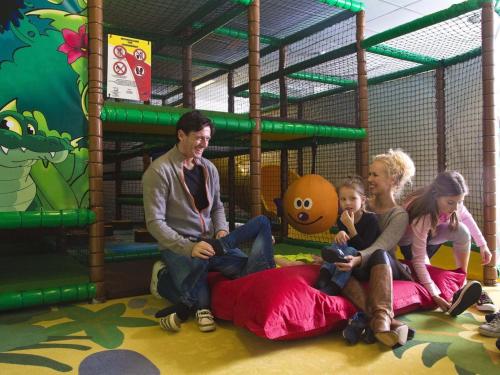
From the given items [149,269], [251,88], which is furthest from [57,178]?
[251,88]

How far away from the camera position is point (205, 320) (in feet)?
5.74

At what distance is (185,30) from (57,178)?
6.49ft

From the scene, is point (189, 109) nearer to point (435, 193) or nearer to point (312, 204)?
point (312, 204)

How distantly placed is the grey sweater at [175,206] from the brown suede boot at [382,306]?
78 cm

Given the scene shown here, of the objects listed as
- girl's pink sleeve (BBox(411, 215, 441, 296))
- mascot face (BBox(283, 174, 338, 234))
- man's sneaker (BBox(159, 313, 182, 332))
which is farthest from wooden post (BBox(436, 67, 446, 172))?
man's sneaker (BBox(159, 313, 182, 332))

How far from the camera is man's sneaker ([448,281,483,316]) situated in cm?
181

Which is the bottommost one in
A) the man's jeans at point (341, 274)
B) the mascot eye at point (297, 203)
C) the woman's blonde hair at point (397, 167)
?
the man's jeans at point (341, 274)

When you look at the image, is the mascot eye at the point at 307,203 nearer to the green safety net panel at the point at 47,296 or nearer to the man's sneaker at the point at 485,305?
the man's sneaker at the point at 485,305

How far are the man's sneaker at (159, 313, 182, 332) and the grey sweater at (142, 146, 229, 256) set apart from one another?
0.27 meters

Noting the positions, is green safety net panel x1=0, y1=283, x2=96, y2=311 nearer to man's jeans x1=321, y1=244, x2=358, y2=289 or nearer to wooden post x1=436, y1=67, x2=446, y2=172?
man's jeans x1=321, y1=244, x2=358, y2=289

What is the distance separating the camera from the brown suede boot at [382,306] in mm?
1528

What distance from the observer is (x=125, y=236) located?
476cm

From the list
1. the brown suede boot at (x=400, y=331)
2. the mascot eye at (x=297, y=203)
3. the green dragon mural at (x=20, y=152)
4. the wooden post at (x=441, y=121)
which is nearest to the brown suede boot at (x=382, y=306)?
the brown suede boot at (x=400, y=331)

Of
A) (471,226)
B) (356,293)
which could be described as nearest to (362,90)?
(471,226)
